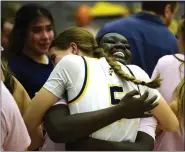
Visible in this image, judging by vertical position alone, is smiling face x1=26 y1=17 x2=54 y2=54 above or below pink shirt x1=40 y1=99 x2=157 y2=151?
above

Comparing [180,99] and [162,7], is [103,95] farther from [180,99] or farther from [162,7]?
[162,7]

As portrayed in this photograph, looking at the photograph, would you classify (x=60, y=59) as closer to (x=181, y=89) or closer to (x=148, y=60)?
(x=181, y=89)

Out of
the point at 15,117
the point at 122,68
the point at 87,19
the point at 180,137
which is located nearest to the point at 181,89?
the point at 180,137

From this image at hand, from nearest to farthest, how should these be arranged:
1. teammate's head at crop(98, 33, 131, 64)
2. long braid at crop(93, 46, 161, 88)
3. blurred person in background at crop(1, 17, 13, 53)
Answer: long braid at crop(93, 46, 161, 88) < teammate's head at crop(98, 33, 131, 64) < blurred person in background at crop(1, 17, 13, 53)

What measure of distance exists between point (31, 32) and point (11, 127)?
2.32ft

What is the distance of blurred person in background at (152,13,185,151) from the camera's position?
2.19 meters

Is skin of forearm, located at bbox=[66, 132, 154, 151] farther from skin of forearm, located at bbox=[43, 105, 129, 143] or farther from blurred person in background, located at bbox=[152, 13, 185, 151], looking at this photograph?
blurred person in background, located at bbox=[152, 13, 185, 151]

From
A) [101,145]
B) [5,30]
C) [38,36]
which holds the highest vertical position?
[38,36]

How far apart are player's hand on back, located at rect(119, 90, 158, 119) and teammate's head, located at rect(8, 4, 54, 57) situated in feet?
2.24

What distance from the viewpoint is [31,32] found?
7.71 ft

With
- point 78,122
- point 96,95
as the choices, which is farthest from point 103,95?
point 78,122

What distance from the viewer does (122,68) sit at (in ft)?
6.37

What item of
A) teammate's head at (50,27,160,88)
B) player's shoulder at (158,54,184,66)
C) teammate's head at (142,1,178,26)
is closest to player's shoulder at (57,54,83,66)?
teammate's head at (50,27,160,88)

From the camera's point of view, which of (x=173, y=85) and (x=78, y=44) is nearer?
(x=78, y=44)
